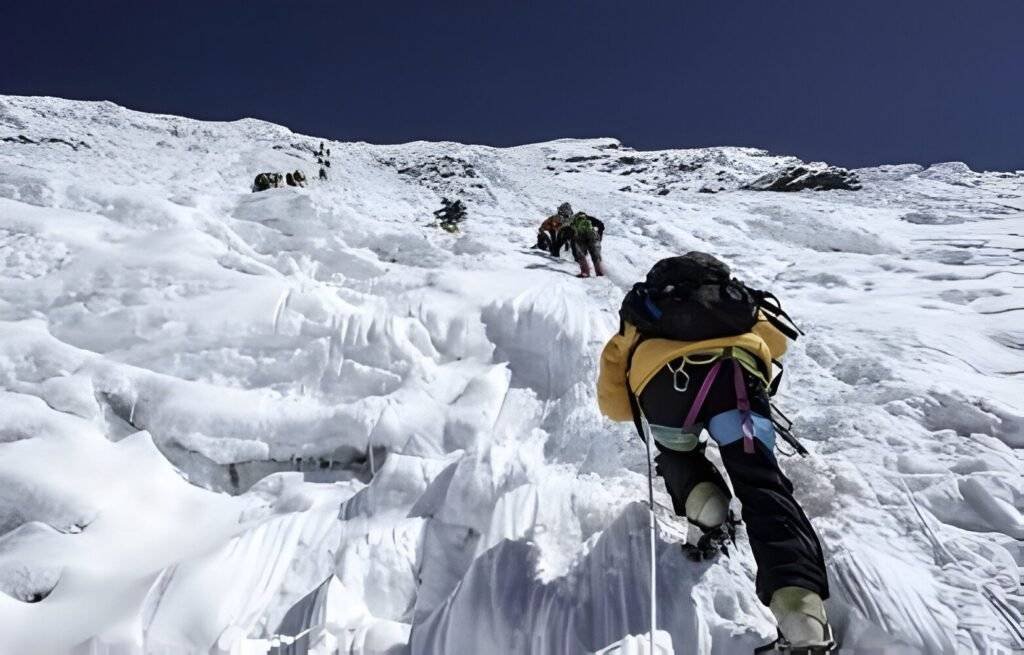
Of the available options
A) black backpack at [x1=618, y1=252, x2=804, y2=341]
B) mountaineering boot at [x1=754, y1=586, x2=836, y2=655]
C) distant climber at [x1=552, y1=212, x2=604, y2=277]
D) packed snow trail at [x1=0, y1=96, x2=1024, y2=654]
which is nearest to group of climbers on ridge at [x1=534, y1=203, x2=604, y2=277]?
distant climber at [x1=552, y1=212, x2=604, y2=277]

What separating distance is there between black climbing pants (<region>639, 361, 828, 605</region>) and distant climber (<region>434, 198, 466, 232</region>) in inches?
319

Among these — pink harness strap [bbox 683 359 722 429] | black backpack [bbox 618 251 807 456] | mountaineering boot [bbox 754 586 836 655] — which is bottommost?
mountaineering boot [bbox 754 586 836 655]

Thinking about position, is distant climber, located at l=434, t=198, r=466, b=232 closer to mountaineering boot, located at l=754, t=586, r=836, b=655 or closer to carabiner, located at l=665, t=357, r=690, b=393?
carabiner, located at l=665, t=357, r=690, b=393

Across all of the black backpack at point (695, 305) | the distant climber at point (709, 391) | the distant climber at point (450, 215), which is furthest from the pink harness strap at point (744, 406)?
the distant climber at point (450, 215)

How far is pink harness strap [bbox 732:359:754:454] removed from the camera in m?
2.10

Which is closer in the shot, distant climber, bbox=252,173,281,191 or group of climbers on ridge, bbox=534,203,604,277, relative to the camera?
group of climbers on ridge, bbox=534,203,604,277

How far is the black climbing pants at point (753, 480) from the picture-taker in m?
1.82

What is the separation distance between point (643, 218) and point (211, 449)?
9321 mm

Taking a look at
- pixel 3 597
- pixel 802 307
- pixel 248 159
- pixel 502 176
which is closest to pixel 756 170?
pixel 502 176

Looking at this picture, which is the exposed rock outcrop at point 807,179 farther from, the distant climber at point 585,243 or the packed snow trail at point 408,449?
the distant climber at point 585,243

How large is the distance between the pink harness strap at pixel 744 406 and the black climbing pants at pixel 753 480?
0.02 m

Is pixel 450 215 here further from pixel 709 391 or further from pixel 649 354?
pixel 709 391

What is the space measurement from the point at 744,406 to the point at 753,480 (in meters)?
0.27

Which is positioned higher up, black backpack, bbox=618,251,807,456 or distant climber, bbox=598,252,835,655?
black backpack, bbox=618,251,807,456
